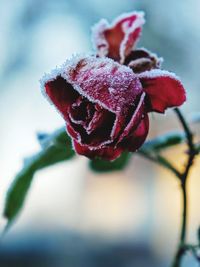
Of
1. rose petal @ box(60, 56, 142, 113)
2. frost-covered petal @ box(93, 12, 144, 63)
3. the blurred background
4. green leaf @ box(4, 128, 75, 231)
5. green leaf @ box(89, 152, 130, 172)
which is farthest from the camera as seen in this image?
the blurred background

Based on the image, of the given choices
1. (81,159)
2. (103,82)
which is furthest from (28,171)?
(81,159)

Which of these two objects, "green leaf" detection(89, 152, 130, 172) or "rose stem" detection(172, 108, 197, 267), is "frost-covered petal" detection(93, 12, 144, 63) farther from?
"green leaf" detection(89, 152, 130, 172)

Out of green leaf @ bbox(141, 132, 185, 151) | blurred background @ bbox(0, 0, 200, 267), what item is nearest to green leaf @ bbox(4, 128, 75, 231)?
green leaf @ bbox(141, 132, 185, 151)

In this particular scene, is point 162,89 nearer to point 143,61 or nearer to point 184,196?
point 143,61

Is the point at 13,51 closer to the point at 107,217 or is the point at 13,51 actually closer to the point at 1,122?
the point at 1,122

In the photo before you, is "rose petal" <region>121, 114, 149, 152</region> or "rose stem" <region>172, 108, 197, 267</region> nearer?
"rose petal" <region>121, 114, 149, 152</region>

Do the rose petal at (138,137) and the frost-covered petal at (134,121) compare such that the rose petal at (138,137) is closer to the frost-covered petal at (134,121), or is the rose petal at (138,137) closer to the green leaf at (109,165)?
the frost-covered petal at (134,121)

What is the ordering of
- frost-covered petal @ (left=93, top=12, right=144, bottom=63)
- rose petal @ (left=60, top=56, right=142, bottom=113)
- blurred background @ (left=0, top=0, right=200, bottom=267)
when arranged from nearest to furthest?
rose petal @ (left=60, top=56, right=142, bottom=113) < frost-covered petal @ (left=93, top=12, right=144, bottom=63) < blurred background @ (left=0, top=0, right=200, bottom=267)
